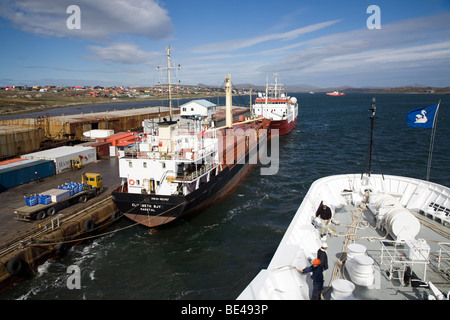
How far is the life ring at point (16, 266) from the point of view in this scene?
1326 cm

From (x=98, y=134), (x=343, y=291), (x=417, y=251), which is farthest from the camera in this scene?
(x=98, y=134)

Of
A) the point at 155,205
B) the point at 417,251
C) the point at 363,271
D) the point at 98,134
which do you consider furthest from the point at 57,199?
the point at 98,134

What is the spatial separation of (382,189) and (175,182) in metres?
12.3

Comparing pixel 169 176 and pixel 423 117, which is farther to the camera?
pixel 169 176

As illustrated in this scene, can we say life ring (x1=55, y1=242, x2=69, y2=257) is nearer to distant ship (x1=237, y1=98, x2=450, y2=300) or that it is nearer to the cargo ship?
the cargo ship

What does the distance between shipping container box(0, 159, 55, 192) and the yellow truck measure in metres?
5.70

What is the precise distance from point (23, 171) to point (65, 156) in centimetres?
426

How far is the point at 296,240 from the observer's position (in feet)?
31.6

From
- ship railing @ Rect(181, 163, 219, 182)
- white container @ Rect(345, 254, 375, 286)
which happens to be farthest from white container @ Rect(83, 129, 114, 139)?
white container @ Rect(345, 254, 375, 286)

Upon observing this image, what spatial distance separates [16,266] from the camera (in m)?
13.5

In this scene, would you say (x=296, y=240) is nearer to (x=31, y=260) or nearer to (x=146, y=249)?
(x=146, y=249)

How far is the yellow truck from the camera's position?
1670cm

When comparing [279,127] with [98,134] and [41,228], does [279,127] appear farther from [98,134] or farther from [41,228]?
[41,228]
